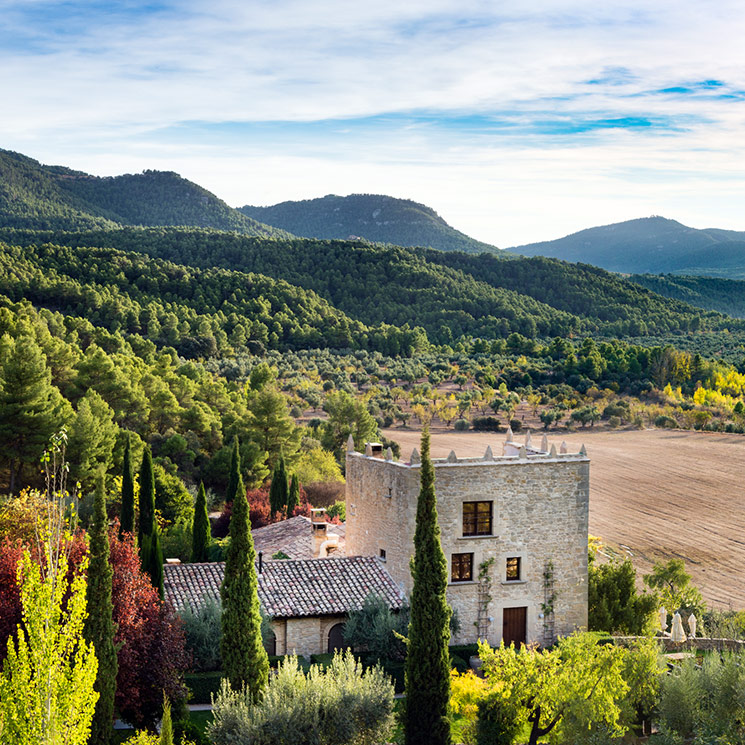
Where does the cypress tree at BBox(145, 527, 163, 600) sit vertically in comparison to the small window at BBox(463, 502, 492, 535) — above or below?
below

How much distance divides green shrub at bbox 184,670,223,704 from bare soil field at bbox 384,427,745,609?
18.3 metres

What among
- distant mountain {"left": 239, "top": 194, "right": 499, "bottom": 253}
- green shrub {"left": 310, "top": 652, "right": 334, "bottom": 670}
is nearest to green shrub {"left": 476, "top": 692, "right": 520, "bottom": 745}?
green shrub {"left": 310, "top": 652, "right": 334, "bottom": 670}

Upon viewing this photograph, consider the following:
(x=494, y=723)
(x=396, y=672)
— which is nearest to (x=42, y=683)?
(x=494, y=723)

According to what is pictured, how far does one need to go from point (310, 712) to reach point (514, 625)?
8.68 metres

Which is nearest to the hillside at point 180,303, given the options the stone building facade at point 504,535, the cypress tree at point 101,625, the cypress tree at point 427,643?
the stone building facade at point 504,535

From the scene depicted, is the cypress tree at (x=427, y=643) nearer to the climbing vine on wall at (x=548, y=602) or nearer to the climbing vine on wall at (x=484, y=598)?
the climbing vine on wall at (x=484, y=598)

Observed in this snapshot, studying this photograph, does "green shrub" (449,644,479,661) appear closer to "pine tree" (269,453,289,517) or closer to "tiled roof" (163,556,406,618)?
"tiled roof" (163,556,406,618)

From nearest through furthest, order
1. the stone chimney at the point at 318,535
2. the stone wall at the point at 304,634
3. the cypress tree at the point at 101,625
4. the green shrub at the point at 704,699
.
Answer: the cypress tree at the point at 101,625, the green shrub at the point at 704,699, the stone wall at the point at 304,634, the stone chimney at the point at 318,535

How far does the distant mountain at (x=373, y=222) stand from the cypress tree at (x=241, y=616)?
155626 mm

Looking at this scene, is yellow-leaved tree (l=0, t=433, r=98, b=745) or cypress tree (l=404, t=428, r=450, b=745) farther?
cypress tree (l=404, t=428, r=450, b=745)

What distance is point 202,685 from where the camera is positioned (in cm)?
1914

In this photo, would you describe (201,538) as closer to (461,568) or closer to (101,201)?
(461,568)

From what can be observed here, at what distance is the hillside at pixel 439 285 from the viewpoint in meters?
103

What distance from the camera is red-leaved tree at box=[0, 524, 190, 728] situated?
53.1ft
